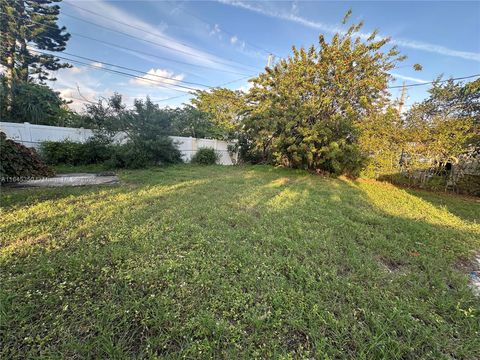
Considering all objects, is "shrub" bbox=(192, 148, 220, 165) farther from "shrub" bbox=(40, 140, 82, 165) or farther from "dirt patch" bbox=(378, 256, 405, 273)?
"dirt patch" bbox=(378, 256, 405, 273)

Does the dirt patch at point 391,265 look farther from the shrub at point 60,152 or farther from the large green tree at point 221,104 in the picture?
the large green tree at point 221,104

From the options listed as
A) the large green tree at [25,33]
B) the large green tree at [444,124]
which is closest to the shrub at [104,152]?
the large green tree at [25,33]

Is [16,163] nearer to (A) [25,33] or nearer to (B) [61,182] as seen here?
(B) [61,182]

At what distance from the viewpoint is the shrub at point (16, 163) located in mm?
3930

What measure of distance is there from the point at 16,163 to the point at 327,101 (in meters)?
9.28

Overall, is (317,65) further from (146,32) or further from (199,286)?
(199,286)

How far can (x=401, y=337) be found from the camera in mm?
1361

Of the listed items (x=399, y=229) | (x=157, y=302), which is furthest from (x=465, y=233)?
(x=157, y=302)

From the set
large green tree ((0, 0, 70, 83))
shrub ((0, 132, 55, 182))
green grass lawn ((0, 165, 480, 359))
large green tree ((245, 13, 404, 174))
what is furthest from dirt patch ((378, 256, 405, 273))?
large green tree ((0, 0, 70, 83))

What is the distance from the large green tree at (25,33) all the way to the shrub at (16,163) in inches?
366

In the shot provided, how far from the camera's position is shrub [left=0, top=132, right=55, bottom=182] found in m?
3.93

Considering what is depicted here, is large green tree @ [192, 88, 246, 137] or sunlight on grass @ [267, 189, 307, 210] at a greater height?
large green tree @ [192, 88, 246, 137]

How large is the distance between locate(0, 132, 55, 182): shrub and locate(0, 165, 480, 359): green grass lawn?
121 cm

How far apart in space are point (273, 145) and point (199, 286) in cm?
801
